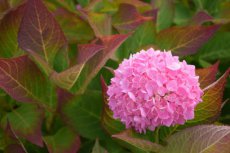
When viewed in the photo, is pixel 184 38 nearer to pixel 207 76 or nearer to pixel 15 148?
pixel 207 76

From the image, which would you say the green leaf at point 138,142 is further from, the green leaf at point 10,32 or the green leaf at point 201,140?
the green leaf at point 10,32

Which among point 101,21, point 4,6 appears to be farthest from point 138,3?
point 4,6

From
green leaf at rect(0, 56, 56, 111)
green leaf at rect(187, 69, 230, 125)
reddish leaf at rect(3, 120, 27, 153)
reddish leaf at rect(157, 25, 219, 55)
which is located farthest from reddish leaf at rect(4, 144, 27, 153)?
reddish leaf at rect(157, 25, 219, 55)

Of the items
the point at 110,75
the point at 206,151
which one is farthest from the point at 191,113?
the point at 110,75

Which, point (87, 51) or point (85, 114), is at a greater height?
point (87, 51)

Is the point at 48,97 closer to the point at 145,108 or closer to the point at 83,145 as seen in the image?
the point at 83,145

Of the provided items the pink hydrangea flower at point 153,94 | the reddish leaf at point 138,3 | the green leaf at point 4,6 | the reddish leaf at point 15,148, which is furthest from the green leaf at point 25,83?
the reddish leaf at point 138,3
